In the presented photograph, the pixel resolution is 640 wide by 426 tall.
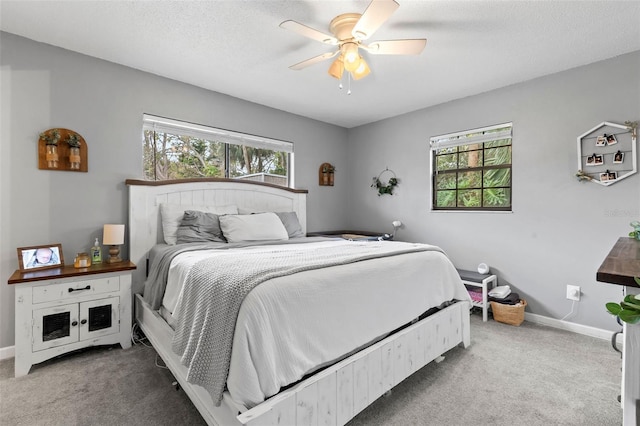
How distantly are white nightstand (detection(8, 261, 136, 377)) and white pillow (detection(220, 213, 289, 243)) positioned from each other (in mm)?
823

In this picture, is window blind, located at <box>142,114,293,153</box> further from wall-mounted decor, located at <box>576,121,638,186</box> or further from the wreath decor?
wall-mounted decor, located at <box>576,121,638,186</box>

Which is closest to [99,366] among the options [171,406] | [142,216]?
[171,406]

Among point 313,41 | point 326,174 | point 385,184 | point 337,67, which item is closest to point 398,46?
point 337,67

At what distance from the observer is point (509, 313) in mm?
2879

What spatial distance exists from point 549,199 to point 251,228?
2.92 meters

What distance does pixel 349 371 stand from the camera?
148 centimetres

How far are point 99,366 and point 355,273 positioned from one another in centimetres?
199

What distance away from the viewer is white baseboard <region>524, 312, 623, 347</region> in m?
2.57

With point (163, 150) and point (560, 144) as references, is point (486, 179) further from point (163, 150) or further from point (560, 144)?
point (163, 150)

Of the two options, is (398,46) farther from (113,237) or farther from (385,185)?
(113,237)

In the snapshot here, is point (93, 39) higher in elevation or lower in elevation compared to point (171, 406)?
higher

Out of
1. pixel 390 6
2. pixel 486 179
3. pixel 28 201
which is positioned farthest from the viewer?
pixel 486 179

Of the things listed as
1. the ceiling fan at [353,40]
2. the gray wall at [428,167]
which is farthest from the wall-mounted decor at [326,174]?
the ceiling fan at [353,40]

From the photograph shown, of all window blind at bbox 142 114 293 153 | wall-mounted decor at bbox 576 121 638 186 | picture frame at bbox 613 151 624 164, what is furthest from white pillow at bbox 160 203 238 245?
picture frame at bbox 613 151 624 164
